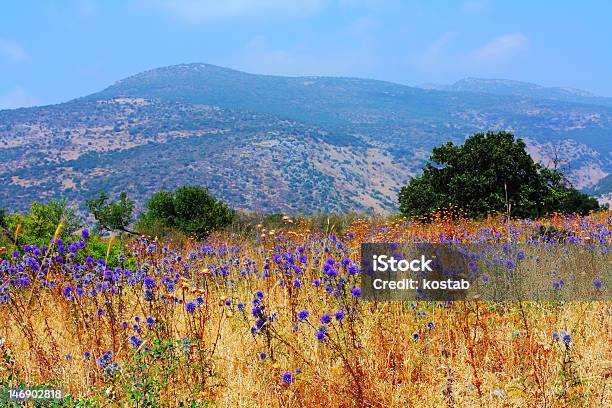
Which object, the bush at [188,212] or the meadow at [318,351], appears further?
the bush at [188,212]

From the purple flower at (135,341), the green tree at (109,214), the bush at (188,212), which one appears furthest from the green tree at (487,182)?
the purple flower at (135,341)

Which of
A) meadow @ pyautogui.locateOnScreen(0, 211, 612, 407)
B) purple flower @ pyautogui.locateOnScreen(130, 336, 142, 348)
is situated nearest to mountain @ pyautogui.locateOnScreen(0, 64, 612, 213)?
meadow @ pyautogui.locateOnScreen(0, 211, 612, 407)

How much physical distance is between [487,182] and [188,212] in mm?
9881

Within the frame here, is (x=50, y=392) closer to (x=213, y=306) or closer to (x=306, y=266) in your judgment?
(x=213, y=306)

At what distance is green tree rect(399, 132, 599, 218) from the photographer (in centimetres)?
1658

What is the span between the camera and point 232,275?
5590 millimetres

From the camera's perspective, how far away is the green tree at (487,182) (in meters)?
16.6

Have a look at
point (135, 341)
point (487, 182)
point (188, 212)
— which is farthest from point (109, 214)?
point (135, 341)

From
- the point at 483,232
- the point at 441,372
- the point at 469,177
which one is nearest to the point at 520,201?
the point at 469,177

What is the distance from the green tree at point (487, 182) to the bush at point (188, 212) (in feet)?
21.0

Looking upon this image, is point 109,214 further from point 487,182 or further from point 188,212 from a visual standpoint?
point 487,182

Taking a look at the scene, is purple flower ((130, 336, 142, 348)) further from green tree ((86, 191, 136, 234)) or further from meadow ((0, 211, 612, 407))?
green tree ((86, 191, 136, 234))

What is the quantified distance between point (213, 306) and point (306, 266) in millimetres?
974

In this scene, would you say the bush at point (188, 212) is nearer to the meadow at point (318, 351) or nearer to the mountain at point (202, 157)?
the meadow at point (318, 351)
